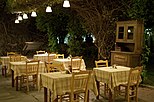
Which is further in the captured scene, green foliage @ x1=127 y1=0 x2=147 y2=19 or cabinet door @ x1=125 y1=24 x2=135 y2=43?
cabinet door @ x1=125 y1=24 x2=135 y2=43

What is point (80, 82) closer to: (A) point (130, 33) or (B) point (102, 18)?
(A) point (130, 33)

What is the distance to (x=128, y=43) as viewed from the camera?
8359 mm

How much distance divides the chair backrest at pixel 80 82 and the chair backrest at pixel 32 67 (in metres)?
2.23

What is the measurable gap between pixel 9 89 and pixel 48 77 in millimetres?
2642

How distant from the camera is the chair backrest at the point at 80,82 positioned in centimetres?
479

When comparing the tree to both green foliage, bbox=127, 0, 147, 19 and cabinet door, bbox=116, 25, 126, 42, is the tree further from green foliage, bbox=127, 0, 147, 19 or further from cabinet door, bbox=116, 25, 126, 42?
green foliage, bbox=127, 0, 147, 19

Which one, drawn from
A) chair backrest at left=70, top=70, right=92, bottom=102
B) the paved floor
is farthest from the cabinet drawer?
chair backrest at left=70, top=70, right=92, bottom=102

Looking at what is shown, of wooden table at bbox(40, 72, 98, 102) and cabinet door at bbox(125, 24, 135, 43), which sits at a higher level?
cabinet door at bbox(125, 24, 135, 43)

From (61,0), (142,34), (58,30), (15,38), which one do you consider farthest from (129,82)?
(15,38)

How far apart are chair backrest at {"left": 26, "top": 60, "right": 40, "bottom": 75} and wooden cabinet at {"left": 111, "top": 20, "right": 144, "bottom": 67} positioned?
9.18ft

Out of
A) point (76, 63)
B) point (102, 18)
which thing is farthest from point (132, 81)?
point (102, 18)

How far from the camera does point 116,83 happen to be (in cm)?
557

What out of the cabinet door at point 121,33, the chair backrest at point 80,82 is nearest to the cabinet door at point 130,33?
the cabinet door at point 121,33

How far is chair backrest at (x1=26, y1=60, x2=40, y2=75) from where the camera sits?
677 centimetres
